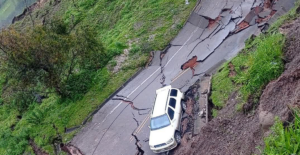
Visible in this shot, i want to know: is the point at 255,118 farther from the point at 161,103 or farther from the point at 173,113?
the point at 161,103

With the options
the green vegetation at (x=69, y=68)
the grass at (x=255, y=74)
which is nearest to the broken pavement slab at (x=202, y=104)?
the grass at (x=255, y=74)

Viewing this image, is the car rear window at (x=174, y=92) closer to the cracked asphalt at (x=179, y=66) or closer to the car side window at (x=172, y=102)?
the car side window at (x=172, y=102)

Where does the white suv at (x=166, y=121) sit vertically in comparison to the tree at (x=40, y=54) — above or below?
below

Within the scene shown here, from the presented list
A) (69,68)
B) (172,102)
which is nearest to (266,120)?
(172,102)

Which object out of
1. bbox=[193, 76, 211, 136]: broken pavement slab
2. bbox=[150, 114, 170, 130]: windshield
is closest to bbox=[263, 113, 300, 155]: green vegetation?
bbox=[193, 76, 211, 136]: broken pavement slab

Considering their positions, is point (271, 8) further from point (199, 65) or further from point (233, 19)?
point (199, 65)

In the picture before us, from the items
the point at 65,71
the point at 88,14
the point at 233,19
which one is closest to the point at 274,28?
the point at 233,19
